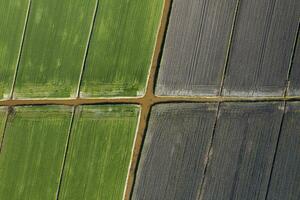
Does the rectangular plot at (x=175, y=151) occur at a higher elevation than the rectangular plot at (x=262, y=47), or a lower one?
lower

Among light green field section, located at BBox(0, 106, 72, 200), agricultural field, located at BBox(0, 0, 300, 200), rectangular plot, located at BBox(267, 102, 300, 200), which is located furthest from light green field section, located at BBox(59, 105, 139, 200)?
rectangular plot, located at BBox(267, 102, 300, 200)

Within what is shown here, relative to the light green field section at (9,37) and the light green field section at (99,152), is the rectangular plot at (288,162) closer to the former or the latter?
the light green field section at (99,152)

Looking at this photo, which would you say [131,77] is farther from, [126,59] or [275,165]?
[275,165]

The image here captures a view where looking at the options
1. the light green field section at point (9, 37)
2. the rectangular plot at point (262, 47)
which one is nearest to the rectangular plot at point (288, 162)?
the rectangular plot at point (262, 47)

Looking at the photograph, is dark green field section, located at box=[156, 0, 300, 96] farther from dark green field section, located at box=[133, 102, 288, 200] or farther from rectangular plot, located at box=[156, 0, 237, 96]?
dark green field section, located at box=[133, 102, 288, 200]

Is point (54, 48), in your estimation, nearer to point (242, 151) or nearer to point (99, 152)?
point (99, 152)

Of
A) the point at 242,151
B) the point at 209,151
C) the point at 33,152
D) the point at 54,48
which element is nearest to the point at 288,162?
the point at 242,151

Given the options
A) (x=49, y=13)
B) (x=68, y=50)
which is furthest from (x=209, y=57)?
(x=49, y=13)
